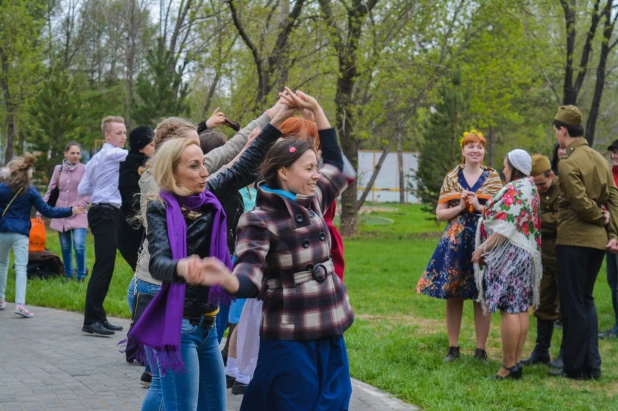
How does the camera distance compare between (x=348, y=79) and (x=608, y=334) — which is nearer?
(x=608, y=334)

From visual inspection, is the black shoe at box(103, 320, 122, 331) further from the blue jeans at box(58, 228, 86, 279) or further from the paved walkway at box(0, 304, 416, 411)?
the blue jeans at box(58, 228, 86, 279)

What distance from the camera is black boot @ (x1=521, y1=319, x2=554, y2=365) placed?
7633 millimetres

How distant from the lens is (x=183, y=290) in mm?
3793

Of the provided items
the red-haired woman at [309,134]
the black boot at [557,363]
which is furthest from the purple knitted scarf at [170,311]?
the black boot at [557,363]

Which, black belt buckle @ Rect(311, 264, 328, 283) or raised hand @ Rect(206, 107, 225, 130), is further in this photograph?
raised hand @ Rect(206, 107, 225, 130)

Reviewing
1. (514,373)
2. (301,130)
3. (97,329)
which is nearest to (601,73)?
(514,373)

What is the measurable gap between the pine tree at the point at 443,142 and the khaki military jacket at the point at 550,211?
21088 millimetres

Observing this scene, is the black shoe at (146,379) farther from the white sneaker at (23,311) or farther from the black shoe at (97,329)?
the white sneaker at (23,311)

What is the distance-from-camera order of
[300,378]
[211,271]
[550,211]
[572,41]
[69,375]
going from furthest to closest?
[572,41] < [550,211] < [69,375] < [300,378] < [211,271]

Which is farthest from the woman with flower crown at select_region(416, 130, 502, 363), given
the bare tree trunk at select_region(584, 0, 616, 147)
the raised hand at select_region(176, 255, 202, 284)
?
the bare tree trunk at select_region(584, 0, 616, 147)

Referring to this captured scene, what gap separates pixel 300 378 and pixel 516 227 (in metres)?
3.57

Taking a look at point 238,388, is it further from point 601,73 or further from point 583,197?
point 601,73

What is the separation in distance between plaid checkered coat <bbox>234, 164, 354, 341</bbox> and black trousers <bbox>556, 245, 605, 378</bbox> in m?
3.74

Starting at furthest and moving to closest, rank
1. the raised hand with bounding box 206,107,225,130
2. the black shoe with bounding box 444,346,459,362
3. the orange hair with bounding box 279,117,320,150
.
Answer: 1. the black shoe with bounding box 444,346,459,362
2. the raised hand with bounding box 206,107,225,130
3. the orange hair with bounding box 279,117,320,150
